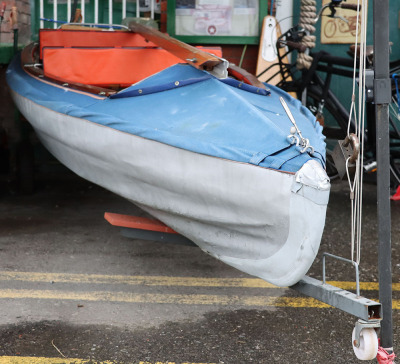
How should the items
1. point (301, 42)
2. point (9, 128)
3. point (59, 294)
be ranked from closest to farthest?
point (59, 294), point (301, 42), point (9, 128)

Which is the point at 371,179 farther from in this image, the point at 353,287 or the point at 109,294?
the point at 109,294

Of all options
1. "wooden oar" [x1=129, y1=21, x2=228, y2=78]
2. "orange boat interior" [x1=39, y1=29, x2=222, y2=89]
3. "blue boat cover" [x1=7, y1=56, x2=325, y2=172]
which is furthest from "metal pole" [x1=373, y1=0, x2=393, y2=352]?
"orange boat interior" [x1=39, y1=29, x2=222, y2=89]

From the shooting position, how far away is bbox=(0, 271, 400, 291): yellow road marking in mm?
3990

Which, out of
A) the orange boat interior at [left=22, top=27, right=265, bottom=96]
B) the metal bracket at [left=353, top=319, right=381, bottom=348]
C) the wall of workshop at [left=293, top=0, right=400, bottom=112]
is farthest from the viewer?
the wall of workshop at [left=293, top=0, right=400, bottom=112]

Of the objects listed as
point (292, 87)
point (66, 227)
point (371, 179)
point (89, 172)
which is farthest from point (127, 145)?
point (371, 179)

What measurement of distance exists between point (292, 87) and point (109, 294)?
3064 mm

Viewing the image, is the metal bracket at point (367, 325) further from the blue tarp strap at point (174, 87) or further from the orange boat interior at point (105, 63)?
the orange boat interior at point (105, 63)

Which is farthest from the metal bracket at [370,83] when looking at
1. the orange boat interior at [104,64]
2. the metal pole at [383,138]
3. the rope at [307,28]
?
the rope at [307,28]

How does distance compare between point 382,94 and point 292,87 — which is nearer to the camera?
point 382,94

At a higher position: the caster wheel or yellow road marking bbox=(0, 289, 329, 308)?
the caster wheel

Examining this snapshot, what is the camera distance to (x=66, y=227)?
17.1 feet

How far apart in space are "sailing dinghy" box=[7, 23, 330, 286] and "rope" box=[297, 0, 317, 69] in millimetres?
1520

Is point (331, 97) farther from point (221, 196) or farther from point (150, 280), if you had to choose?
point (221, 196)

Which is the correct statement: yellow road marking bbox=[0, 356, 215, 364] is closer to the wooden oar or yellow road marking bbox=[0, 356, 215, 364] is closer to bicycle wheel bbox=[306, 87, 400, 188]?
the wooden oar
